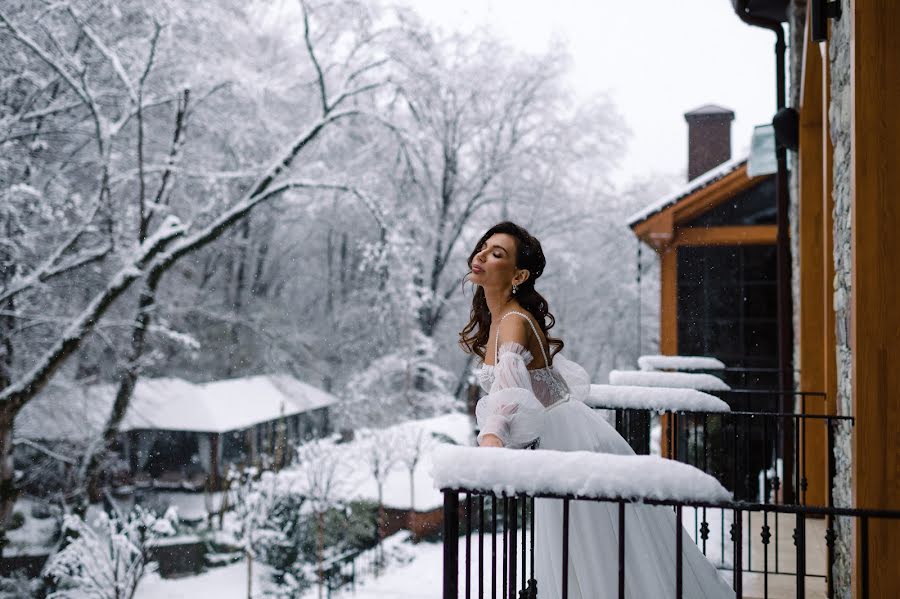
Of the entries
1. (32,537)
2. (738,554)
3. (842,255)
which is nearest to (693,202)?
(842,255)

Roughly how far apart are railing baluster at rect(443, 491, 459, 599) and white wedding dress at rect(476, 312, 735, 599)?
0.84ft

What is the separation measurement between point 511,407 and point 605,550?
41 cm

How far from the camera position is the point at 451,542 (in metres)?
1.61

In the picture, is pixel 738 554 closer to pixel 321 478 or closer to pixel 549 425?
pixel 549 425

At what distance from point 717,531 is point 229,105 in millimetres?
10285

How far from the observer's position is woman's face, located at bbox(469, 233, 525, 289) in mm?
2131

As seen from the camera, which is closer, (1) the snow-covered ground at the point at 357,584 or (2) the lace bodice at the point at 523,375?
(2) the lace bodice at the point at 523,375

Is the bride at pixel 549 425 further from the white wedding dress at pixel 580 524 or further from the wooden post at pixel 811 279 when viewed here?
the wooden post at pixel 811 279

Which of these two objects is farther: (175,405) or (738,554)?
(175,405)

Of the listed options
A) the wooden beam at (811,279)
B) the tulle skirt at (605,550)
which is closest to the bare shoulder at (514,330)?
the tulle skirt at (605,550)

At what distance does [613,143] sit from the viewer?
50.5ft
